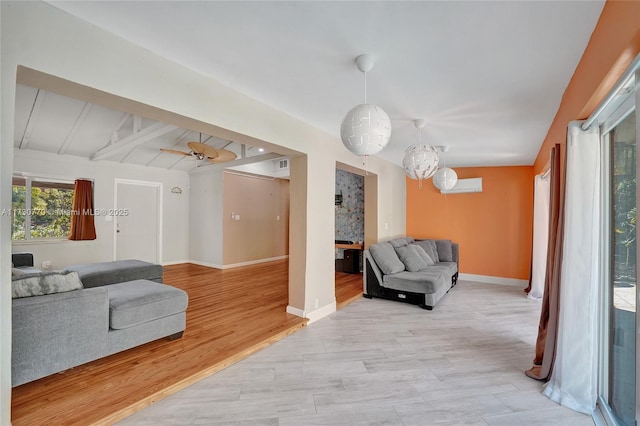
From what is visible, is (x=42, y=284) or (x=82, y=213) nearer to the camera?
(x=42, y=284)

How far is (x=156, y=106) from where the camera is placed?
6.53 feet

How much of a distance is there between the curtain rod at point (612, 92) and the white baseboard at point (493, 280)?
182 inches

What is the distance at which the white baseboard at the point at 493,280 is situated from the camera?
5.54 metres

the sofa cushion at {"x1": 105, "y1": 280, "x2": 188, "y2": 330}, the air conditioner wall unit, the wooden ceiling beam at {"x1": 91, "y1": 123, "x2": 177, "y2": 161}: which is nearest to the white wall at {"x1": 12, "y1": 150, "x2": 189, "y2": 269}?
the wooden ceiling beam at {"x1": 91, "y1": 123, "x2": 177, "y2": 161}

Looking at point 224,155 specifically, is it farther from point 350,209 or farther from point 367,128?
point 367,128

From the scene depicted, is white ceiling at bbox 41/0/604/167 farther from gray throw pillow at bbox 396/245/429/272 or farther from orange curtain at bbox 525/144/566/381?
gray throw pillow at bbox 396/245/429/272

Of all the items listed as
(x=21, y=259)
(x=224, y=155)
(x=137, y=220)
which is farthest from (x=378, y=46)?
(x=137, y=220)

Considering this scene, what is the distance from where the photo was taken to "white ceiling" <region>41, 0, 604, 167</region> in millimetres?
1541

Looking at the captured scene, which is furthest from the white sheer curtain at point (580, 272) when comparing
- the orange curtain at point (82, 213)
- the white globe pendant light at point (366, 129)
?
the orange curtain at point (82, 213)

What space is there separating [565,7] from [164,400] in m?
3.52

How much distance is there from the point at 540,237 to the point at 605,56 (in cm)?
404

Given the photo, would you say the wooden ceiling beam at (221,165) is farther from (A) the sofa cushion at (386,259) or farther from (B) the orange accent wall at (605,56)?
(B) the orange accent wall at (605,56)

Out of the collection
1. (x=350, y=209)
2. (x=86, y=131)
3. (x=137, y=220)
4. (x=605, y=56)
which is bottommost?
(x=137, y=220)

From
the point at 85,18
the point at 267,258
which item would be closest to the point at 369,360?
the point at 85,18
